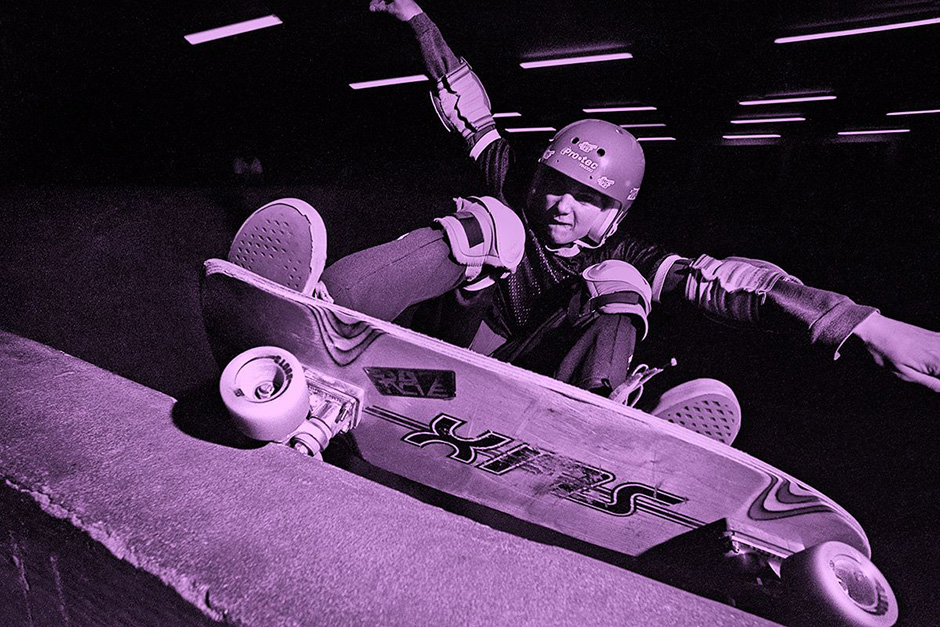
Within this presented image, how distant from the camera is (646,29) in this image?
167cm

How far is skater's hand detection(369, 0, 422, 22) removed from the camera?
1.72 metres

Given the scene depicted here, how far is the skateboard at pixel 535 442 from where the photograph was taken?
900 millimetres

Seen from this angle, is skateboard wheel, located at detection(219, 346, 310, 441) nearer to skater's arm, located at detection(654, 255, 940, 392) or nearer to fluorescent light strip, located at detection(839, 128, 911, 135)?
skater's arm, located at detection(654, 255, 940, 392)

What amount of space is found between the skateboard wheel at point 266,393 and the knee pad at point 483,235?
522mm

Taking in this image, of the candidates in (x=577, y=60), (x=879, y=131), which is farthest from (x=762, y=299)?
(x=577, y=60)

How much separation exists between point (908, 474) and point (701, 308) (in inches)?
55.2

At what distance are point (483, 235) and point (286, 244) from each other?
513 mm

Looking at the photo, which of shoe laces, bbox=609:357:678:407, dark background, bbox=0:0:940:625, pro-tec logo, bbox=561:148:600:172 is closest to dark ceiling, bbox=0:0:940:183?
dark background, bbox=0:0:940:625

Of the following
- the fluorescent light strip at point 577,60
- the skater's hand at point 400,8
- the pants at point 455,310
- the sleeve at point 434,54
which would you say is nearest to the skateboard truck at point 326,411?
the pants at point 455,310

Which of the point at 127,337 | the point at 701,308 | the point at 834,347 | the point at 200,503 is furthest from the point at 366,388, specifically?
the point at 127,337

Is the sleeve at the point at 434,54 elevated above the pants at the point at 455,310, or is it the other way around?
the sleeve at the point at 434,54

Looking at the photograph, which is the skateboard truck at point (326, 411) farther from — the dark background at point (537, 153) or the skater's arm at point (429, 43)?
the skater's arm at point (429, 43)

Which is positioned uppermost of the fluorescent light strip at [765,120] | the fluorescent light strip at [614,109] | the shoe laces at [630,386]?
the fluorescent light strip at [614,109]

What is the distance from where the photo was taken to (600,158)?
1272 mm
